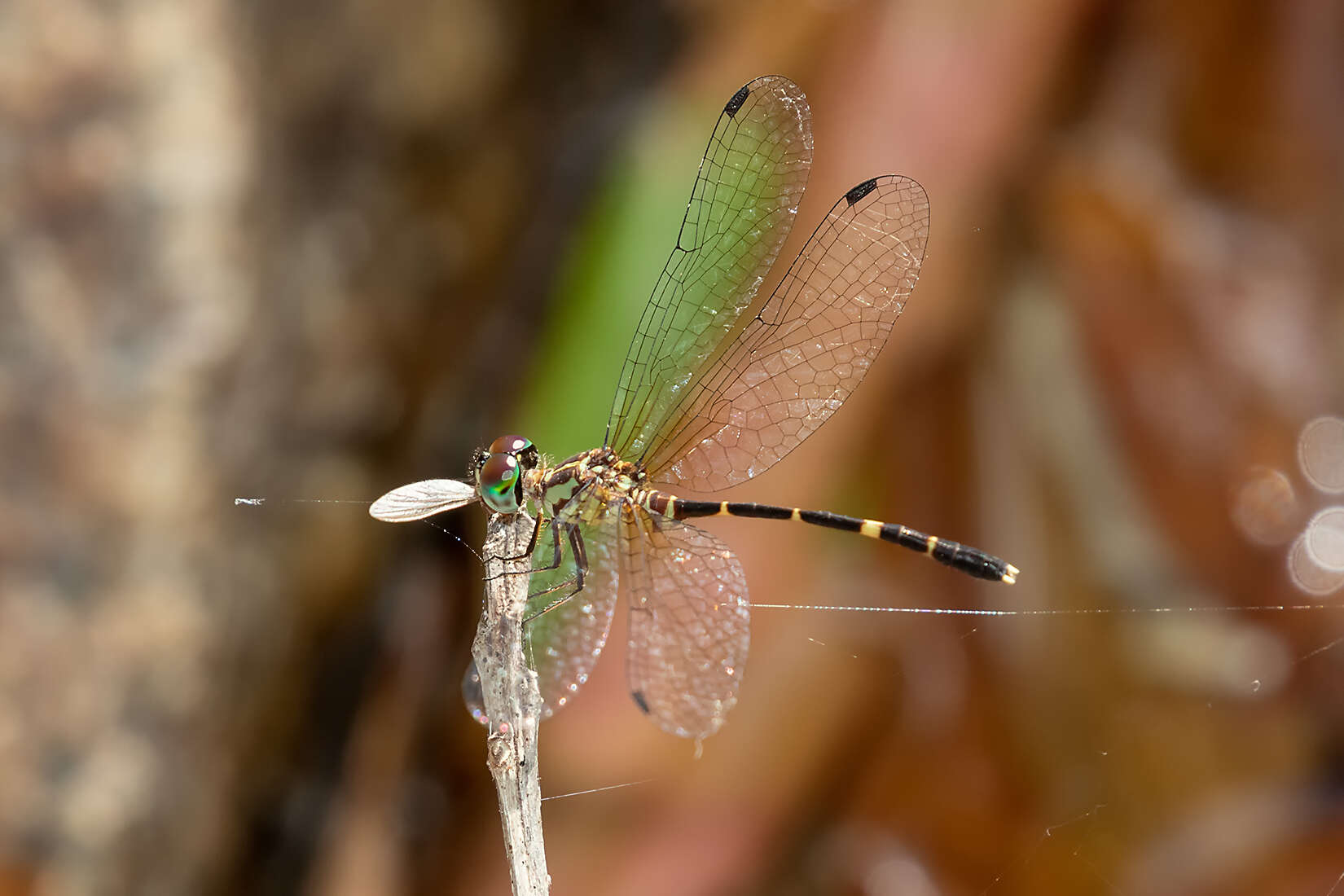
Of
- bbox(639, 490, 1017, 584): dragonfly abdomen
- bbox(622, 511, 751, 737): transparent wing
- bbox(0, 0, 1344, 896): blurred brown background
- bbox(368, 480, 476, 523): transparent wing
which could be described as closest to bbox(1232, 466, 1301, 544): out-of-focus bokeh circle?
bbox(0, 0, 1344, 896): blurred brown background

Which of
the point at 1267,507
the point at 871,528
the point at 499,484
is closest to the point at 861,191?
the point at 871,528

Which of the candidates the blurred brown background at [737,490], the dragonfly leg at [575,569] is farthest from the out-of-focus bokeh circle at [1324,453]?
the dragonfly leg at [575,569]

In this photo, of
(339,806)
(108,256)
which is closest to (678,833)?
(339,806)

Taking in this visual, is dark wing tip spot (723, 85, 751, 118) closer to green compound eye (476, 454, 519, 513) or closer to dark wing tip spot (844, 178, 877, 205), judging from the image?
dark wing tip spot (844, 178, 877, 205)

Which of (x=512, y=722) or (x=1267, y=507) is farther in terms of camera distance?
(x=1267, y=507)

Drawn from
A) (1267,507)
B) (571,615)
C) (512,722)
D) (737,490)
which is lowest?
(512,722)

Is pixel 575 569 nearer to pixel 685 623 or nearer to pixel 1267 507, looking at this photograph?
pixel 685 623

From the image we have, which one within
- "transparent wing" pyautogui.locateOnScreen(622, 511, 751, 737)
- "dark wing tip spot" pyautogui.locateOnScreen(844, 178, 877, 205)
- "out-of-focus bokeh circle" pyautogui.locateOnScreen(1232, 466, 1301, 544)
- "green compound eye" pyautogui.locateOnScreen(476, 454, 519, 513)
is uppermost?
"dark wing tip spot" pyautogui.locateOnScreen(844, 178, 877, 205)
